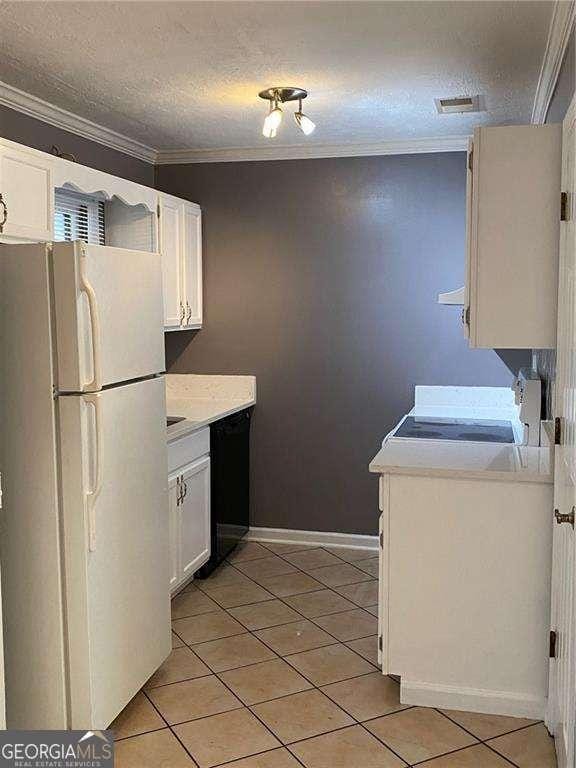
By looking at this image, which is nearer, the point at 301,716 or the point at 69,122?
the point at 301,716

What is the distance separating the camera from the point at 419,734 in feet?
8.84

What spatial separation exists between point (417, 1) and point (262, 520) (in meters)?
3.31

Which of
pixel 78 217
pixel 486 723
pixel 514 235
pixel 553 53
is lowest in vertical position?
pixel 486 723

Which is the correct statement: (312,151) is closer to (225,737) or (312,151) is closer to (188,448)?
(188,448)

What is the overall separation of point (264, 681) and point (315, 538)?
179cm

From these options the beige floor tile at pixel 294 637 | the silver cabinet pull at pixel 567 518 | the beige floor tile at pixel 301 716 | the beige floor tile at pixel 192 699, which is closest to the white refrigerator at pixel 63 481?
the beige floor tile at pixel 192 699

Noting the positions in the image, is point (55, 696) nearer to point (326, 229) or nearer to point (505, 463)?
point (505, 463)

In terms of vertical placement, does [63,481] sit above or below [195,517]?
above

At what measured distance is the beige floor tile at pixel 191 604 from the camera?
379 cm

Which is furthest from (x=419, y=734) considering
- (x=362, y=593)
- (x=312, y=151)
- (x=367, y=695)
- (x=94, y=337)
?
(x=312, y=151)

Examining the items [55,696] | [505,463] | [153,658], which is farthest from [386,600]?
[55,696]

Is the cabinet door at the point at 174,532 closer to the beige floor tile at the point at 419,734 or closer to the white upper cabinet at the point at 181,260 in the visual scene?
the white upper cabinet at the point at 181,260

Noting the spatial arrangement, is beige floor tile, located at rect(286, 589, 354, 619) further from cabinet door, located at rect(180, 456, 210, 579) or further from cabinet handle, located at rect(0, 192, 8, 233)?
cabinet handle, located at rect(0, 192, 8, 233)

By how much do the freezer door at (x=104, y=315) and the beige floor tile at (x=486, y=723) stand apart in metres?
1.69
